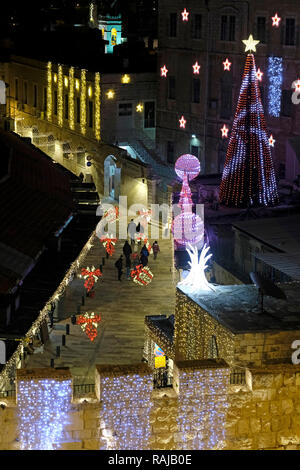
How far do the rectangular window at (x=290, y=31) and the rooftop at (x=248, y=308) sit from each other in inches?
1167

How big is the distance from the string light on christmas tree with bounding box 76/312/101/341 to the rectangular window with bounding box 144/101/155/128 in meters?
26.6

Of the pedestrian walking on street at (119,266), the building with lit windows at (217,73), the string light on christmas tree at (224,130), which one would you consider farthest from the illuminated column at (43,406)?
the string light on christmas tree at (224,130)

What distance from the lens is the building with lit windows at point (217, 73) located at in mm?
51875

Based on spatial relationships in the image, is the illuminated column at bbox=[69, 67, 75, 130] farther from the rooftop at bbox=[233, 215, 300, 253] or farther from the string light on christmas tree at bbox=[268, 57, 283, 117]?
the rooftop at bbox=[233, 215, 300, 253]

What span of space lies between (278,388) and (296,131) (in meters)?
32.8

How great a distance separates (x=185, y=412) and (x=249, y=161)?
79.5ft

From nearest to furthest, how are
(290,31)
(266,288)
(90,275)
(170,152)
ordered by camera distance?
(266,288) < (90,275) < (290,31) < (170,152)

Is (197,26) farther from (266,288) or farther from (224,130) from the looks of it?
(266,288)

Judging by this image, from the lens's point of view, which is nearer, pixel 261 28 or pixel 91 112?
pixel 261 28

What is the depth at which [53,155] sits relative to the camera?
68625 mm

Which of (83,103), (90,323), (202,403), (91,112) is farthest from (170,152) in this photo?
(202,403)

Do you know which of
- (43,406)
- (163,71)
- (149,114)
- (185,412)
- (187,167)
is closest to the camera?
(43,406)

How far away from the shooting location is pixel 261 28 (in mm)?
53375
